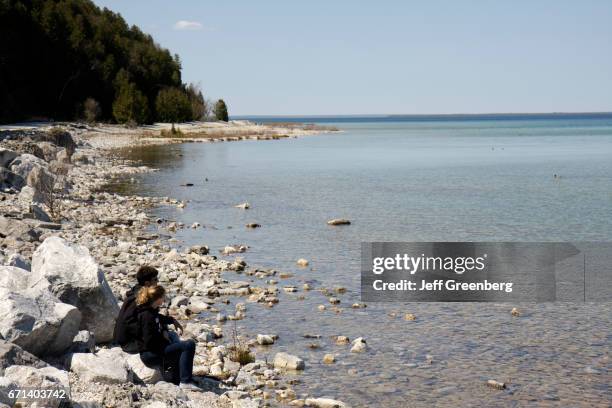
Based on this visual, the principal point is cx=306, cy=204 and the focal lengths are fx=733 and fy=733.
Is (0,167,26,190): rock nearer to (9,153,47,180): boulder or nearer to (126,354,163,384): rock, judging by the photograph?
(9,153,47,180): boulder

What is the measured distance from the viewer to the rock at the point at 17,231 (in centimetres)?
1731

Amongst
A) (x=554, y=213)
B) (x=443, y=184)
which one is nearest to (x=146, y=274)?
(x=554, y=213)

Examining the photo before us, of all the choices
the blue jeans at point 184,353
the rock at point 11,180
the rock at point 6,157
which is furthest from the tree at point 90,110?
the blue jeans at point 184,353

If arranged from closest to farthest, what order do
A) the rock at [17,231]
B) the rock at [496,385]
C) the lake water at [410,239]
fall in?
the rock at [496,385]
the lake water at [410,239]
the rock at [17,231]

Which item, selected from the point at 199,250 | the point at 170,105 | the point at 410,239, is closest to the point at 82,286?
the point at 199,250

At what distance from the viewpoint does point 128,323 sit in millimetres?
10031

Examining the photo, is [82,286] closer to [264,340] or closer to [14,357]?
[14,357]

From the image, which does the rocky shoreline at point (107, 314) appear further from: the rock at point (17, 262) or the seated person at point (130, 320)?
the seated person at point (130, 320)

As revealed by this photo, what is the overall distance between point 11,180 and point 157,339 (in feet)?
62.8

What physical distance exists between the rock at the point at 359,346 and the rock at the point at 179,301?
3.94 metres

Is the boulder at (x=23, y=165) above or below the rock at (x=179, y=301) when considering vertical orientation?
above

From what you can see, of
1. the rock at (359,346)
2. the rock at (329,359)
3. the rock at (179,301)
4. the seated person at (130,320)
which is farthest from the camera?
the rock at (179,301)

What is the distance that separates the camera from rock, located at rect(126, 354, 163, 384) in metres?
Result: 9.80

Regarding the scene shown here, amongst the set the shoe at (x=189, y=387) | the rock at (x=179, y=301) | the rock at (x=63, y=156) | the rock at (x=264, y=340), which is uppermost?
the rock at (x=63, y=156)
